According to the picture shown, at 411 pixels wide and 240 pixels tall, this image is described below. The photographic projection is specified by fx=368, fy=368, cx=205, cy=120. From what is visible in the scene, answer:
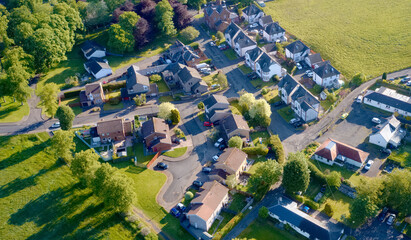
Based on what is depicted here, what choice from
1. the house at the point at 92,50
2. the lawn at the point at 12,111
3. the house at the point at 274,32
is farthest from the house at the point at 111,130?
the house at the point at 274,32

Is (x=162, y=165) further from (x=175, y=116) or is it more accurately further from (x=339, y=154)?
(x=339, y=154)

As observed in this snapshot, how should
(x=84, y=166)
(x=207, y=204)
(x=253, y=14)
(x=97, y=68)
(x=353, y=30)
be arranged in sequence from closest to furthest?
(x=207, y=204) < (x=84, y=166) < (x=97, y=68) < (x=353, y=30) < (x=253, y=14)

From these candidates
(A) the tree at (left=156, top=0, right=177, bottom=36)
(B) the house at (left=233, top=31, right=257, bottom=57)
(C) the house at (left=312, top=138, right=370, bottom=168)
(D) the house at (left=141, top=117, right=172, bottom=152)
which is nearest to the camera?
(C) the house at (left=312, top=138, right=370, bottom=168)

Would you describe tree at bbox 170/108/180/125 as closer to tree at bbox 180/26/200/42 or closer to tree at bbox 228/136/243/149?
tree at bbox 228/136/243/149

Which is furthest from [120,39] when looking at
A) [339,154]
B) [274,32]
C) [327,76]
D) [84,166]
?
[339,154]

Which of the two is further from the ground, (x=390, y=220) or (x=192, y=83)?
(x=192, y=83)

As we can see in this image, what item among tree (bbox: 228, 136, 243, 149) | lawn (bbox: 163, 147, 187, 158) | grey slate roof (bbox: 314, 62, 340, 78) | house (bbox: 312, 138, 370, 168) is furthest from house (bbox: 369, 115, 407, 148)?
lawn (bbox: 163, 147, 187, 158)
